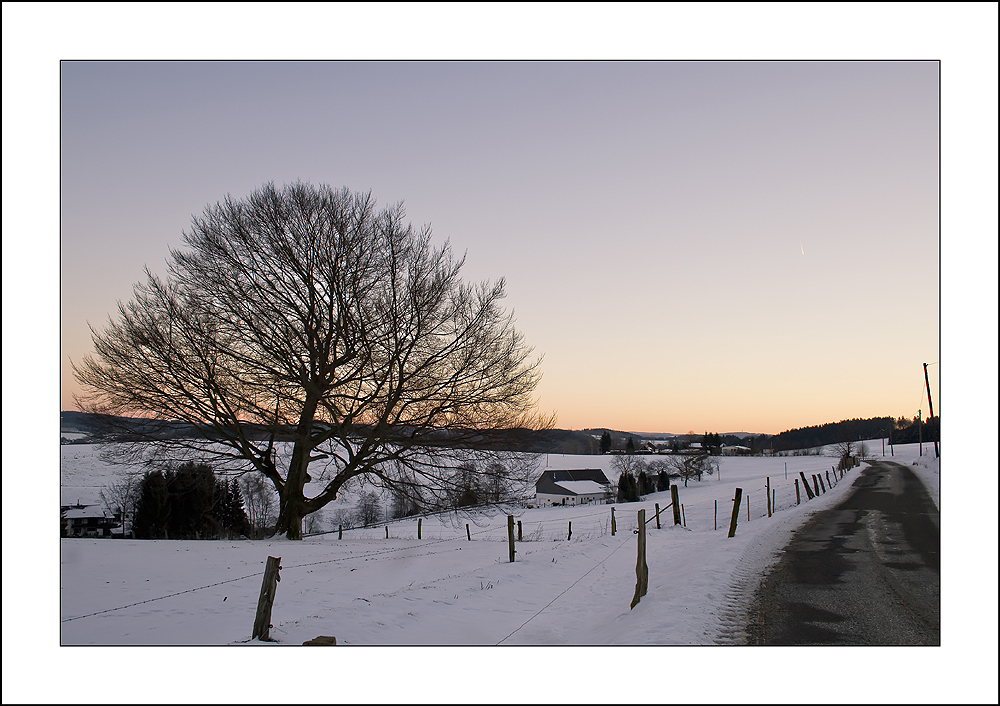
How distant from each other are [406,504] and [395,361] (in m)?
5.04

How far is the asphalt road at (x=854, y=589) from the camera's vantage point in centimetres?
650

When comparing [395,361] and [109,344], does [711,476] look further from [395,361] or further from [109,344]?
[109,344]

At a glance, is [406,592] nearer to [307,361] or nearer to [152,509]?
[307,361]

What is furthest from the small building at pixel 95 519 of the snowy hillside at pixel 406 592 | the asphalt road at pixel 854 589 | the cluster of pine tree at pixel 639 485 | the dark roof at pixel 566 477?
the dark roof at pixel 566 477

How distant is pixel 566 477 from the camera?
2968 inches

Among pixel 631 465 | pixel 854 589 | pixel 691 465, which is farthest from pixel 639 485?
pixel 854 589

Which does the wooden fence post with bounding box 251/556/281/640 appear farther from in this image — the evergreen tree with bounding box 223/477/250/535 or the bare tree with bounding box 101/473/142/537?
the evergreen tree with bounding box 223/477/250/535

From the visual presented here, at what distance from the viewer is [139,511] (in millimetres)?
22953

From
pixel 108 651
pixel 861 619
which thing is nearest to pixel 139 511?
pixel 108 651

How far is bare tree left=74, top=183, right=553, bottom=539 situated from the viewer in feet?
47.2

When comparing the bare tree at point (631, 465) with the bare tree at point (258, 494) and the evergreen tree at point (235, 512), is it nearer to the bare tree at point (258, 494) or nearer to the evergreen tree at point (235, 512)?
the bare tree at point (258, 494)

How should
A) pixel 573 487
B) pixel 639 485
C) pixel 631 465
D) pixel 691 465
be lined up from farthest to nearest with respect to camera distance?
pixel 573 487, pixel 631 465, pixel 639 485, pixel 691 465

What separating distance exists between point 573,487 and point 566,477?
107 inches

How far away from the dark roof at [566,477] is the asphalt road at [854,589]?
2216 inches
